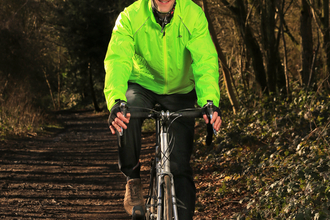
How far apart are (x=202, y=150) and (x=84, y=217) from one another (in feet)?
12.9

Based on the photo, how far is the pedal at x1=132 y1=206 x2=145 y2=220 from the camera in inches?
120

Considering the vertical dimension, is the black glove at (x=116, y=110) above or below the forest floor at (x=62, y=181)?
above

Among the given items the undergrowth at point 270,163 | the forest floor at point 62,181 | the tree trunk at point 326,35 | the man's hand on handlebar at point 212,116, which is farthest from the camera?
the tree trunk at point 326,35

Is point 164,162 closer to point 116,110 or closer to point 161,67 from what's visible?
point 116,110

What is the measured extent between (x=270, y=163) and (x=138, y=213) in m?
3.13

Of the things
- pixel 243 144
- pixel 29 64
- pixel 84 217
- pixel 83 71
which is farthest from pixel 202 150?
pixel 83 71

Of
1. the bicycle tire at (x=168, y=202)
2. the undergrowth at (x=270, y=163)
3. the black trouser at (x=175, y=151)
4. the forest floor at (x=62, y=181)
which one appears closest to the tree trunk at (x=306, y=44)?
the undergrowth at (x=270, y=163)

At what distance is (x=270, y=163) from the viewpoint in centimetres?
570

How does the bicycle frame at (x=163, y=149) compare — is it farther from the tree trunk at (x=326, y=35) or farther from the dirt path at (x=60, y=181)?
the tree trunk at (x=326, y=35)

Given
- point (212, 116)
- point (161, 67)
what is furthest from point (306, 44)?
point (212, 116)

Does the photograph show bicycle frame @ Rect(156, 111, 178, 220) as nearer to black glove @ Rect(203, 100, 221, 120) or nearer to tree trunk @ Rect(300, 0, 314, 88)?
black glove @ Rect(203, 100, 221, 120)

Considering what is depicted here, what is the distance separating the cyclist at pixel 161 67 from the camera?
2.93m

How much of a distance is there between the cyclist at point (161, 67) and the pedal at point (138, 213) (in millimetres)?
30

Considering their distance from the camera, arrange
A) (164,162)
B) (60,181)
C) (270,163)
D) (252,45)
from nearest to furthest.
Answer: (164,162)
(270,163)
(60,181)
(252,45)
